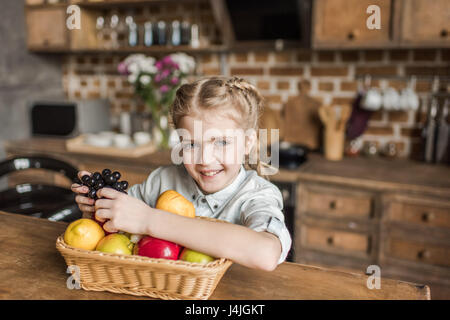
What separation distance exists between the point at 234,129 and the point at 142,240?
387 millimetres

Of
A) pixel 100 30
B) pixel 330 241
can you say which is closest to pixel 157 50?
pixel 100 30

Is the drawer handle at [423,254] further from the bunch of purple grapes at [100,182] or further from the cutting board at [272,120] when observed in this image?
the bunch of purple grapes at [100,182]

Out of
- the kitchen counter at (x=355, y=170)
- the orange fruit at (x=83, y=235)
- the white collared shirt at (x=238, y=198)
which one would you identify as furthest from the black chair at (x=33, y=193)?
the orange fruit at (x=83, y=235)

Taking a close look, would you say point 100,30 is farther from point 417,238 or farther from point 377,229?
point 417,238

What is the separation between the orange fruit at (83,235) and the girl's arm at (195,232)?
35 millimetres

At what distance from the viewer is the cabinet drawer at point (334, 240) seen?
2148 millimetres

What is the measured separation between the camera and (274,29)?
2.58 metres

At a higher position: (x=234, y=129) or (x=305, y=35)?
(x=305, y=35)

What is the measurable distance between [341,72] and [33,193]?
1.92 metres

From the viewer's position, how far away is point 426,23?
2115mm

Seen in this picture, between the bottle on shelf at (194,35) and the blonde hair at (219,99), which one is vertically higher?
the bottle on shelf at (194,35)
